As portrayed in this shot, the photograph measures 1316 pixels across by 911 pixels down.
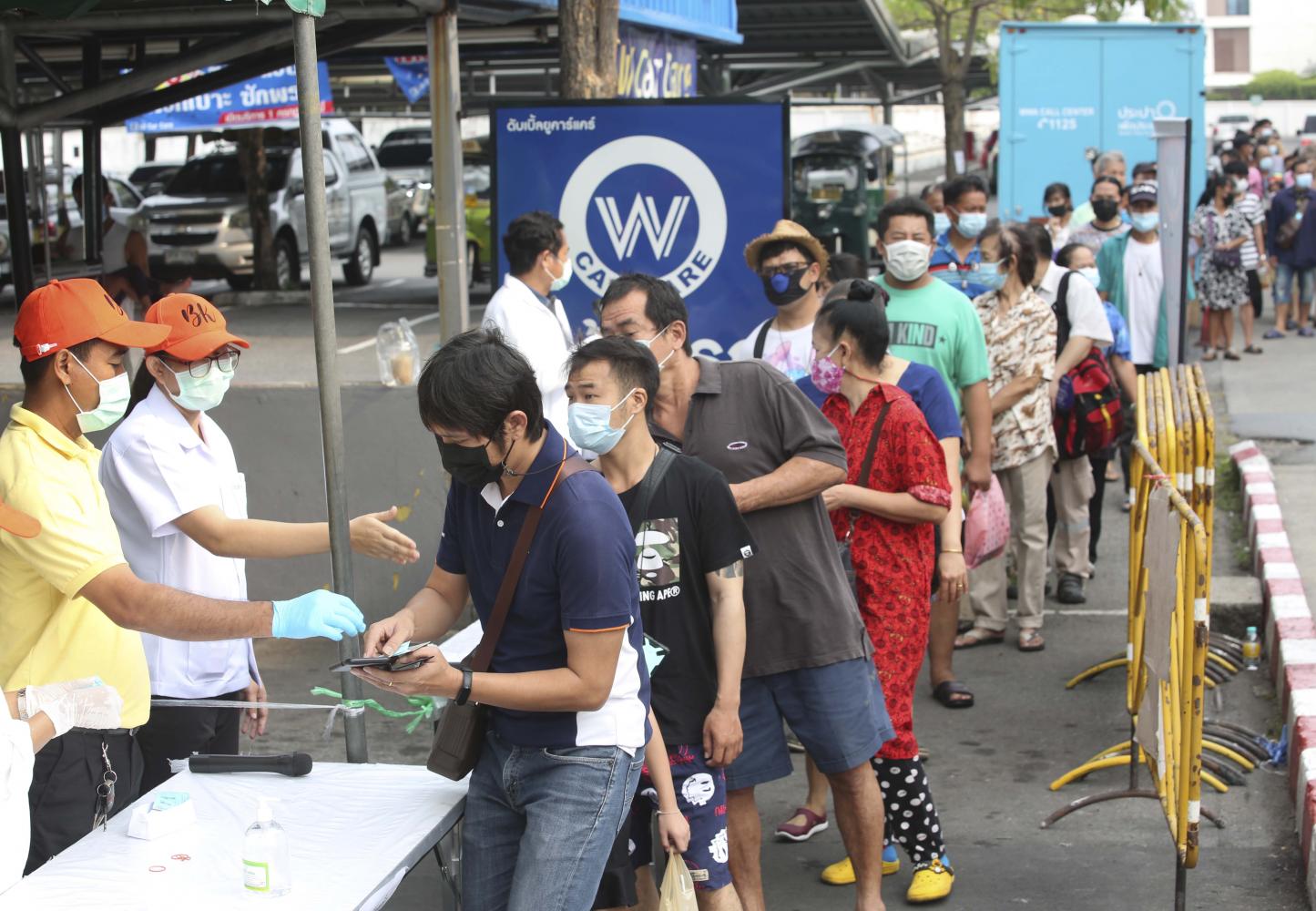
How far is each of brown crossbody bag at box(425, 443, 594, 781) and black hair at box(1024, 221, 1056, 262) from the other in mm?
4564

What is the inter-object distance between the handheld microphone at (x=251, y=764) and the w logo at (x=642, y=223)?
4.15 metres

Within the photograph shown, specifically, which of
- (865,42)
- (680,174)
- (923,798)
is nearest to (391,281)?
(865,42)

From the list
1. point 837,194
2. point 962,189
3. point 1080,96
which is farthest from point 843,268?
point 837,194

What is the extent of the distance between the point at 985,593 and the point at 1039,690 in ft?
2.53

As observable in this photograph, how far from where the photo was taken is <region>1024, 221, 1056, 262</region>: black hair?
7.36 metres

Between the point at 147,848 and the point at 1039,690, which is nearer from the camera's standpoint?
the point at 147,848

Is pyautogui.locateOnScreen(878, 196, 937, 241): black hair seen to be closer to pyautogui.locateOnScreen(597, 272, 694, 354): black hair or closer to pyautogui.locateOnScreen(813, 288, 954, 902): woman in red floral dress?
pyautogui.locateOnScreen(813, 288, 954, 902): woman in red floral dress

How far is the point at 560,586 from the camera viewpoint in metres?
3.16

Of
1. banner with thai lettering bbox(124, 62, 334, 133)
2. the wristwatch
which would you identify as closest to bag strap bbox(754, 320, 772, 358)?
the wristwatch

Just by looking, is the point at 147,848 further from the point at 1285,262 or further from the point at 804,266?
the point at 1285,262

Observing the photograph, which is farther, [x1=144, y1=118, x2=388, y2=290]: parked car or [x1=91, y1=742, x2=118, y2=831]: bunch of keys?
[x1=144, y1=118, x2=388, y2=290]: parked car

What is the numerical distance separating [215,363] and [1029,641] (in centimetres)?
464

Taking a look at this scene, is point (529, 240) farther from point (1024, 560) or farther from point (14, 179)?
point (14, 179)

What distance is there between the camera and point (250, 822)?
332 cm
